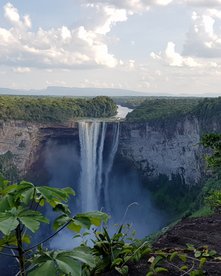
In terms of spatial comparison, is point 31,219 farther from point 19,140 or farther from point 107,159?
point 107,159

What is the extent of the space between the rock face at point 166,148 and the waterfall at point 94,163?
2.36 meters

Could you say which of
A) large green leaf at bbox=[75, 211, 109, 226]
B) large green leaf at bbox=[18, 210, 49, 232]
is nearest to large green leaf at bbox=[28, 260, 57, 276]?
large green leaf at bbox=[18, 210, 49, 232]

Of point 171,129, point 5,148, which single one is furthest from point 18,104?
point 171,129

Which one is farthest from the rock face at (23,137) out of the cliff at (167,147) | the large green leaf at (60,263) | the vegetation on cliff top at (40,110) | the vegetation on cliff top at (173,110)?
the large green leaf at (60,263)

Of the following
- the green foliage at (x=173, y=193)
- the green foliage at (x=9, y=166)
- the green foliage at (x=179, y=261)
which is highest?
the green foliage at (x=179, y=261)

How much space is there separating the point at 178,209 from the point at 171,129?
32.7 ft

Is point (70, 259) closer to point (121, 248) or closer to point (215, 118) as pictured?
point (121, 248)

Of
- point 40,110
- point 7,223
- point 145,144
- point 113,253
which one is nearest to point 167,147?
point 145,144

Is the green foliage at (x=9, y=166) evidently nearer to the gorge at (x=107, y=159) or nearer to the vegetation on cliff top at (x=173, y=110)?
the gorge at (x=107, y=159)

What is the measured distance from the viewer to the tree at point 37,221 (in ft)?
6.80

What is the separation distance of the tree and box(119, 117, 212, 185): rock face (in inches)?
1805

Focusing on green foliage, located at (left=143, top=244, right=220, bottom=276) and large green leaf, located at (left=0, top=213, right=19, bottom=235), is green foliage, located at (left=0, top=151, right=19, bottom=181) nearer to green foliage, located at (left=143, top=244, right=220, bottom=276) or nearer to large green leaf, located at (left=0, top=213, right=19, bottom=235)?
green foliage, located at (left=143, top=244, right=220, bottom=276)

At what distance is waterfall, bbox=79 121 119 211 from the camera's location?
54156 mm

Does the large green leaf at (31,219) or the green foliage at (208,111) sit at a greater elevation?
the large green leaf at (31,219)
